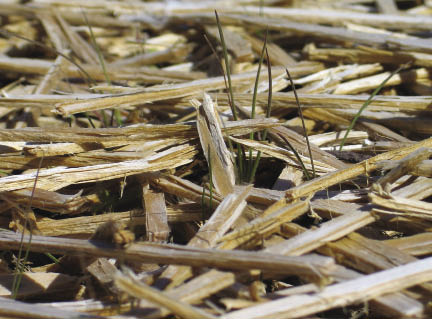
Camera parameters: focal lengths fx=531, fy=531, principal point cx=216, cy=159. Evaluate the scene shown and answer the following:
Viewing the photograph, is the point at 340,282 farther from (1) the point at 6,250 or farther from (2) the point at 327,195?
(1) the point at 6,250

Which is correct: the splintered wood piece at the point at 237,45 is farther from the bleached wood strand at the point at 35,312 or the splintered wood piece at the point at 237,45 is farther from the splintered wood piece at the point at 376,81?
the bleached wood strand at the point at 35,312

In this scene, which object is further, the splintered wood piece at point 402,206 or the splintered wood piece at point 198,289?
the splintered wood piece at point 402,206

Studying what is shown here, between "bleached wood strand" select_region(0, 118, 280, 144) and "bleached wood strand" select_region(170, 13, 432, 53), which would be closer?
"bleached wood strand" select_region(0, 118, 280, 144)

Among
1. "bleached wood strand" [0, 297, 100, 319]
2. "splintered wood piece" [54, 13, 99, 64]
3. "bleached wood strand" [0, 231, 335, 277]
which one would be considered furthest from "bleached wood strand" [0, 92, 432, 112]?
"bleached wood strand" [0, 297, 100, 319]

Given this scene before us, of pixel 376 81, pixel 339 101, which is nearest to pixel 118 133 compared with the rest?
pixel 339 101

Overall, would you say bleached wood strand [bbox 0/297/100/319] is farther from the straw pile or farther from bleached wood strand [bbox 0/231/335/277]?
bleached wood strand [bbox 0/231/335/277]

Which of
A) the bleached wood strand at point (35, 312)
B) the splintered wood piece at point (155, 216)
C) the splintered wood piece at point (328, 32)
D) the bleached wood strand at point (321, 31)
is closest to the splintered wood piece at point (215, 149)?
the splintered wood piece at point (155, 216)

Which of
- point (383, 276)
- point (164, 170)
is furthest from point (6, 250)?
point (383, 276)
